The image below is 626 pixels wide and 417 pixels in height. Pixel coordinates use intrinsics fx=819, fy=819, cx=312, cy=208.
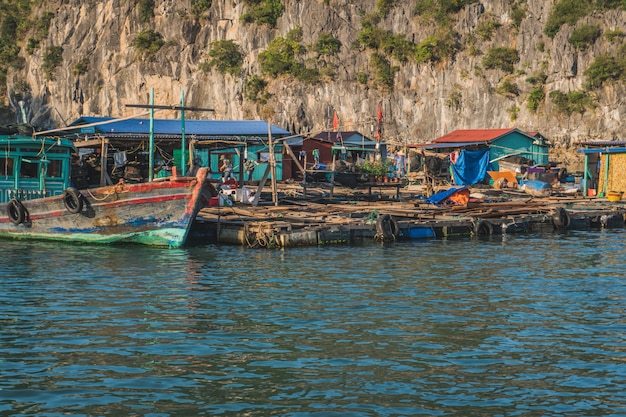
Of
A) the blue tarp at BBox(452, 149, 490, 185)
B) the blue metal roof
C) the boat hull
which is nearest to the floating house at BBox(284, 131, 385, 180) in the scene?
the blue tarp at BBox(452, 149, 490, 185)

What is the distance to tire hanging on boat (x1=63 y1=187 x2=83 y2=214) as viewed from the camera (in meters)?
23.3

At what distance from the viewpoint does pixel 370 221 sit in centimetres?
2522

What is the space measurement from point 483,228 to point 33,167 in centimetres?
1454

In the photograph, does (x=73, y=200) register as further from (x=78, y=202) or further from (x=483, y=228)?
(x=483, y=228)

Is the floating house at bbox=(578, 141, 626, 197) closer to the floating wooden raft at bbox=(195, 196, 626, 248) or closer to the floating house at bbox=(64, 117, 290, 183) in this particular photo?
the floating wooden raft at bbox=(195, 196, 626, 248)

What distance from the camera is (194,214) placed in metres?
22.7

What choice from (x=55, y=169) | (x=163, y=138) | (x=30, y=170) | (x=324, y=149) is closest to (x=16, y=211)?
(x=30, y=170)

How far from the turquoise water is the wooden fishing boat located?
80.5 inches

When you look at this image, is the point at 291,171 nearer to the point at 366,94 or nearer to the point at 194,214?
the point at 194,214

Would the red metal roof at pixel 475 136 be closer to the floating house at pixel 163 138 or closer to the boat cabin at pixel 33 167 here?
the floating house at pixel 163 138

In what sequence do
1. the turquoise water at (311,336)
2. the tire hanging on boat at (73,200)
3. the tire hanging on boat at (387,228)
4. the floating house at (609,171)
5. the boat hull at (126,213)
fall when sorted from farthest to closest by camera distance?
the floating house at (609,171)
the tire hanging on boat at (387,228)
the tire hanging on boat at (73,200)
the boat hull at (126,213)
the turquoise water at (311,336)

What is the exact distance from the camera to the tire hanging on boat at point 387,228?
24.5m

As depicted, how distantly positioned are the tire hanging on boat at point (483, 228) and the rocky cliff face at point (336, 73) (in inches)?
1812

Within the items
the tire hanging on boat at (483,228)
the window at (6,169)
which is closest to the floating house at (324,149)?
the tire hanging on boat at (483,228)
